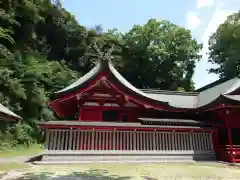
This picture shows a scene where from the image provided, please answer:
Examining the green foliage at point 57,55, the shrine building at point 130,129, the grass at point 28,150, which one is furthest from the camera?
the green foliage at point 57,55

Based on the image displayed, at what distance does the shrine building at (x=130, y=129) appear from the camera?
46.4ft

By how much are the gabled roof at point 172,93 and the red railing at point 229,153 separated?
2952mm

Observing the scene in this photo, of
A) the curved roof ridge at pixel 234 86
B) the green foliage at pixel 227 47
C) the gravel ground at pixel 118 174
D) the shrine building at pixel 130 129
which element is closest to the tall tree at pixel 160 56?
the green foliage at pixel 227 47

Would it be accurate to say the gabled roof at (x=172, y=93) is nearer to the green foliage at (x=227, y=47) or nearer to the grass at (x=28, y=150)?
the grass at (x=28, y=150)

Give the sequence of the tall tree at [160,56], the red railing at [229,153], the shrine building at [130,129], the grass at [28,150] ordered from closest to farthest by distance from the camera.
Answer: the shrine building at [130,129]
the red railing at [229,153]
the grass at [28,150]
the tall tree at [160,56]

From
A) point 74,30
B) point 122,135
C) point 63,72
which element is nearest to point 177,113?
point 122,135

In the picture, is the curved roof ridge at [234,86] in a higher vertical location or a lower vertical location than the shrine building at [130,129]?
higher

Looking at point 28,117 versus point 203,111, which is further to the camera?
point 28,117

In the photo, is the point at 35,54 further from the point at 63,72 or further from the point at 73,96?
the point at 73,96

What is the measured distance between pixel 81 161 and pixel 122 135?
2.99 metres

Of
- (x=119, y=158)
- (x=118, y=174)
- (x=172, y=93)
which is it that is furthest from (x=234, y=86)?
(x=118, y=174)

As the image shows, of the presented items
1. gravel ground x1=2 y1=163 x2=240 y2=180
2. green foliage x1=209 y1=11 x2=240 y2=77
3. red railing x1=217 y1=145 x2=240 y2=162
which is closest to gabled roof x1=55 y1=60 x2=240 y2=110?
red railing x1=217 y1=145 x2=240 y2=162

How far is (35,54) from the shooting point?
105 feet

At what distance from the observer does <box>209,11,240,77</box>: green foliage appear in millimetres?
38188
